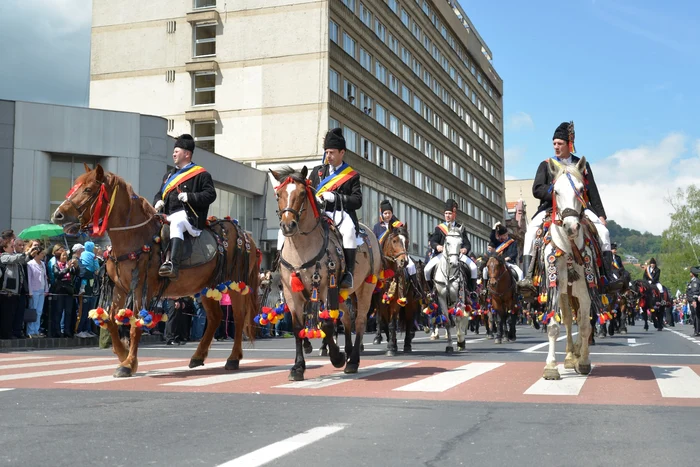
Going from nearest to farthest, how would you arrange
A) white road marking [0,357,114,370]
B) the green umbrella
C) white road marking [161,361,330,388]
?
white road marking [161,361,330,388] → white road marking [0,357,114,370] → the green umbrella

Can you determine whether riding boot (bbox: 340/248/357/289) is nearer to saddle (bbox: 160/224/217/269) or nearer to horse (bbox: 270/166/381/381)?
horse (bbox: 270/166/381/381)

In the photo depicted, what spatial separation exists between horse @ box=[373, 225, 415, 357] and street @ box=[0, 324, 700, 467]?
16.2ft

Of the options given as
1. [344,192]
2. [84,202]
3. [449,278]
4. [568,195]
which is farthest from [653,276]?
[84,202]

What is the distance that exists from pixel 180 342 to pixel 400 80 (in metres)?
46.6

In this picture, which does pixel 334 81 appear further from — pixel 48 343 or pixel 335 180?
pixel 335 180

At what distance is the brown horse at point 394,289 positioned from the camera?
53.5 feet

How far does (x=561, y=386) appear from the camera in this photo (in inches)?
360

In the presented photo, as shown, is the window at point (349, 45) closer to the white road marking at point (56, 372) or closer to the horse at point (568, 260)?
the white road marking at point (56, 372)

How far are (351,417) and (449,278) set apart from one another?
36.7 ft

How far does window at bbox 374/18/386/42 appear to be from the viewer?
59.5 meters

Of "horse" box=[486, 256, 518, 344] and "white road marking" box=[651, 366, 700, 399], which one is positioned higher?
"horse" box=[486, 256, 518, 344]

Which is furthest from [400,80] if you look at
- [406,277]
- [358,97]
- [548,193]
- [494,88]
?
[548,193]

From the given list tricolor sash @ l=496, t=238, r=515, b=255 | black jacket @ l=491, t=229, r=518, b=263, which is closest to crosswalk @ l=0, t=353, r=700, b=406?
tricolor sash @ l=496, t=238, r=515, b=255

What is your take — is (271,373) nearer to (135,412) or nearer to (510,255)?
(135,412)
